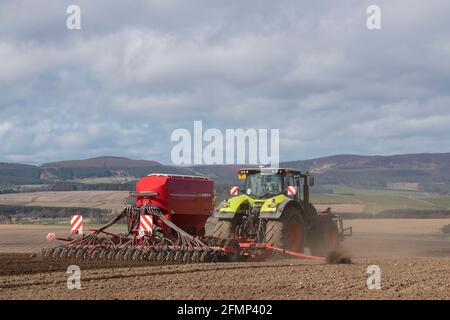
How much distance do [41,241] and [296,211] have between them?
1384cm

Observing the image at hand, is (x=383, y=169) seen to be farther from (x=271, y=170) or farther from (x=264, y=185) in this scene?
(x=271, y=170)

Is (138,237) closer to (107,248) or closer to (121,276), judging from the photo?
(107,248)

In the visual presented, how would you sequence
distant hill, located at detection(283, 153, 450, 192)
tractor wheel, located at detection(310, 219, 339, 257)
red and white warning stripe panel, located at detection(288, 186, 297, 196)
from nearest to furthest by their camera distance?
red and white warning stripe panel, located at detection(288, 186, 297, 196) → tractor wheel, located at detection(310, 219, 339, 257) → distant hill, located at detection(283, 153, 450, 192)

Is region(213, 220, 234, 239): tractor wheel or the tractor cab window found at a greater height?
the tractor cab window

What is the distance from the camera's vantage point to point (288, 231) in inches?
695

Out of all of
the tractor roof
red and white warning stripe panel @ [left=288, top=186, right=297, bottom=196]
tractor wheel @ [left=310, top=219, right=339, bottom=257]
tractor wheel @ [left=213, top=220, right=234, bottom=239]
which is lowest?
tractor wheel @ [left=310, top=219, right=339, bottom=257]

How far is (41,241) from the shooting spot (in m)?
27.5

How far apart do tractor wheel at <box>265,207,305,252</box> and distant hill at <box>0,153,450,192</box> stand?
66.0m

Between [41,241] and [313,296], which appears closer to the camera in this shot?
[313,296]

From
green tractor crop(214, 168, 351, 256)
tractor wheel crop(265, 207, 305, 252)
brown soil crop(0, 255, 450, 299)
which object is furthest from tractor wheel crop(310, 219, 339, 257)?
brown soil crop(0, 255, 450, 299)

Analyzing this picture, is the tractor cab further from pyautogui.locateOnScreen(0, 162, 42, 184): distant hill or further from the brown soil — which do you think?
pyautogui.locateOnScreen(0, 162, 42, 184): distant hill

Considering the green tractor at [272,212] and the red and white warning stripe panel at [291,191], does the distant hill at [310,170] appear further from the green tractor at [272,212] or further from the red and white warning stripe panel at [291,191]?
the red and white warning stripe panel at [291,191]

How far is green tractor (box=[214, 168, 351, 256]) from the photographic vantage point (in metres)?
17.3
